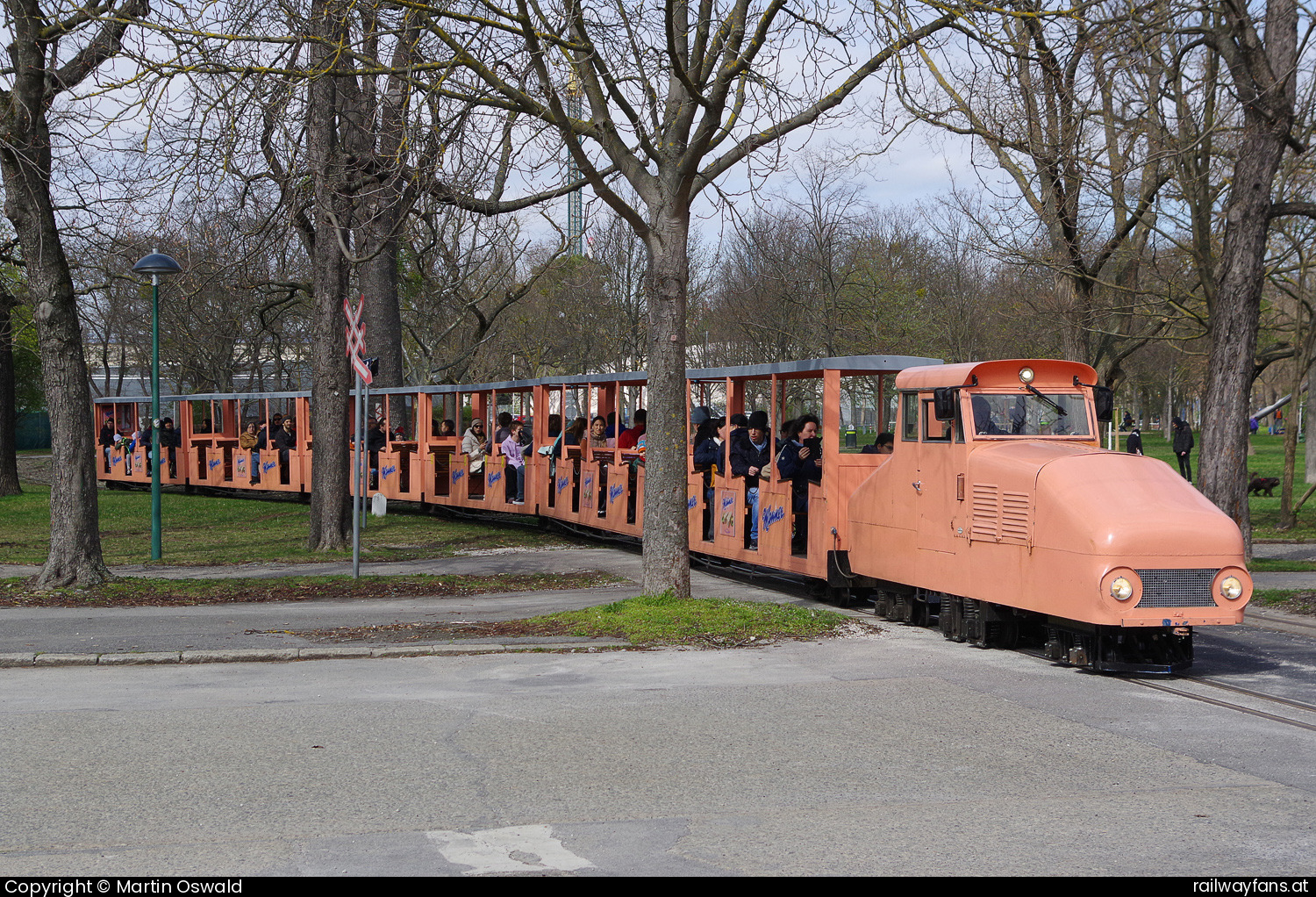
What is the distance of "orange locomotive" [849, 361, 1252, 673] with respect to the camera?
8930mm

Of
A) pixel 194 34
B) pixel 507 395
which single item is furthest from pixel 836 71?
pixel 507 395

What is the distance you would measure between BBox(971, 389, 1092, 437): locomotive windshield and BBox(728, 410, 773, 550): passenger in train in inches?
158

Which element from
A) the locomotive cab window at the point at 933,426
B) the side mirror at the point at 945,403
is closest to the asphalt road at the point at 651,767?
the locomotive cab window at the point at 933,426

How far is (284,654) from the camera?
33.0 feet

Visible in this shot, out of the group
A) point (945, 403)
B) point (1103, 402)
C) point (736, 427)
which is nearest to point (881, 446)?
point (736, 427)

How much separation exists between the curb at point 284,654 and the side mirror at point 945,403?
3.32 metres

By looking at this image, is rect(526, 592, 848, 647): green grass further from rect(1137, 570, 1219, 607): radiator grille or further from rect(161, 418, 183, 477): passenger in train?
rect(161, 418, 183, 477): passenger in train

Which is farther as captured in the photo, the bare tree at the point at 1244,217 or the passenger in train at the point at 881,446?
the bare tree at the point at 1244,217

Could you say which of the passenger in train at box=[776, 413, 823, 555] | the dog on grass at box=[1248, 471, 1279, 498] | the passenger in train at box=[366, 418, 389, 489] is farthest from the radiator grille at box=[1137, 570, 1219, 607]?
the dog on grass at box=[1248, 471, 1279, 498]

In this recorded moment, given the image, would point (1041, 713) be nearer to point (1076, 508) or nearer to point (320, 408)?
point (1076, 508)

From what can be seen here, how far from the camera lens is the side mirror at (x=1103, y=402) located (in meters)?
11.2

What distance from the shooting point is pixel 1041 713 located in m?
7.90

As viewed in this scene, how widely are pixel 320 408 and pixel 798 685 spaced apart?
10668 millimetres

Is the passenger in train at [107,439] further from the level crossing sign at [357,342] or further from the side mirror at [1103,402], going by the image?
the side mirror at [1103,402]
